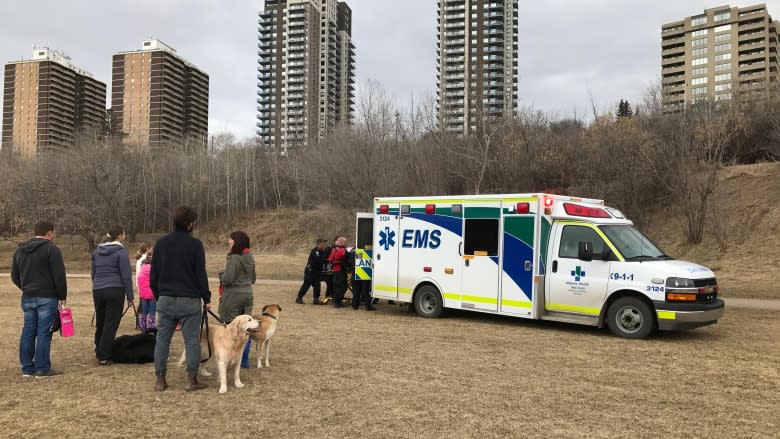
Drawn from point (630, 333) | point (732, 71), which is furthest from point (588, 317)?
point (732, 71)

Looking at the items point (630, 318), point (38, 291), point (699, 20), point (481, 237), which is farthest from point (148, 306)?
point (699, 20)

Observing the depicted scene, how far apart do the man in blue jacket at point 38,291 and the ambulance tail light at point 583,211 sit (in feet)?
27.1

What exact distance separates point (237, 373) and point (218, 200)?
4828 cm

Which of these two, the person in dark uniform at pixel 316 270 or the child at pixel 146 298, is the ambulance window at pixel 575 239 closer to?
the person in dark uniform at pixel 316 270

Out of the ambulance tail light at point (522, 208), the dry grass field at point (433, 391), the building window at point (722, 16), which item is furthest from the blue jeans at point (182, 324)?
the building window at point (722, 16)

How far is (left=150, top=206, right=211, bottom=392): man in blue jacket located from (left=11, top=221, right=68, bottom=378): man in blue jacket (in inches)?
62.4

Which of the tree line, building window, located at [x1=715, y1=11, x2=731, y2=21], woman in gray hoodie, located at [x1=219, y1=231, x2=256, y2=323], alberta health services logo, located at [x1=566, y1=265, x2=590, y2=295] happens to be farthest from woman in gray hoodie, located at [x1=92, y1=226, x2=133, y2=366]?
building window, located at [x1=715, y1=11, x2=731, y2=21]

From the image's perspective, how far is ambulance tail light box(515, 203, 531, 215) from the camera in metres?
10.3

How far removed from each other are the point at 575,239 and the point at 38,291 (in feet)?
27.3

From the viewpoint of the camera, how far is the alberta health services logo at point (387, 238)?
12.5 m

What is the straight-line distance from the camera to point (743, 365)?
742 centimetres

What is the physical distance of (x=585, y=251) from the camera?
9656 mm

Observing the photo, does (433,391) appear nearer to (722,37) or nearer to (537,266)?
(537,266)

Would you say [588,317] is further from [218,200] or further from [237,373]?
[218,200]
